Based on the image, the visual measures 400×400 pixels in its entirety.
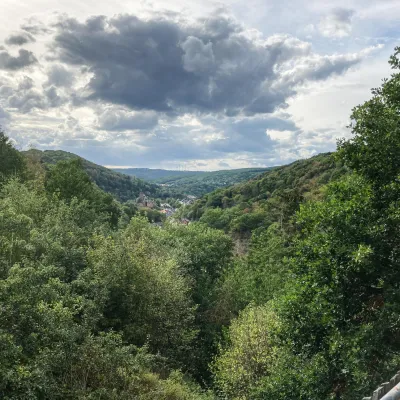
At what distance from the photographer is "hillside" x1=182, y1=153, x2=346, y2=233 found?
203 ft

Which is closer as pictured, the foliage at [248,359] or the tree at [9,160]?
the foliage at [248,359]

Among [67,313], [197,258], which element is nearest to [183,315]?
[197,258]

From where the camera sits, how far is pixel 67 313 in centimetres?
1247

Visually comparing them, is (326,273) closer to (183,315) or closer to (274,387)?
(274,387)

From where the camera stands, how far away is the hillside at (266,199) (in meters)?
62.0

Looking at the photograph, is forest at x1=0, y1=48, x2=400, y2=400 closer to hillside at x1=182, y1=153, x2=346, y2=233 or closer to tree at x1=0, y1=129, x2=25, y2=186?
tree at x1=0, y1=129, x2=25, y2=186

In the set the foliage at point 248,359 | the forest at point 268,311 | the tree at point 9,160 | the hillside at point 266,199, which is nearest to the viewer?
the forest at point 268,311

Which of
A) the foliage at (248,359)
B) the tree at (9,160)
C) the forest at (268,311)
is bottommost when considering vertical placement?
the foliage at (248,359)

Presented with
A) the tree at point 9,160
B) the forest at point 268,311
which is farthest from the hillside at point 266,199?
the tree at point 9,160

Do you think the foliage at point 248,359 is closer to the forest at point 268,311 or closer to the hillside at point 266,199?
the forest at point 268,311

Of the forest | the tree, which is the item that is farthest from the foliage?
the tree

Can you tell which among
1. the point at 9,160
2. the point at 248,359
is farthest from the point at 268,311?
the point at 9,160

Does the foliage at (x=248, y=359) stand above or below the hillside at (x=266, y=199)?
below

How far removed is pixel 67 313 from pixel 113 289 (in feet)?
18.7
